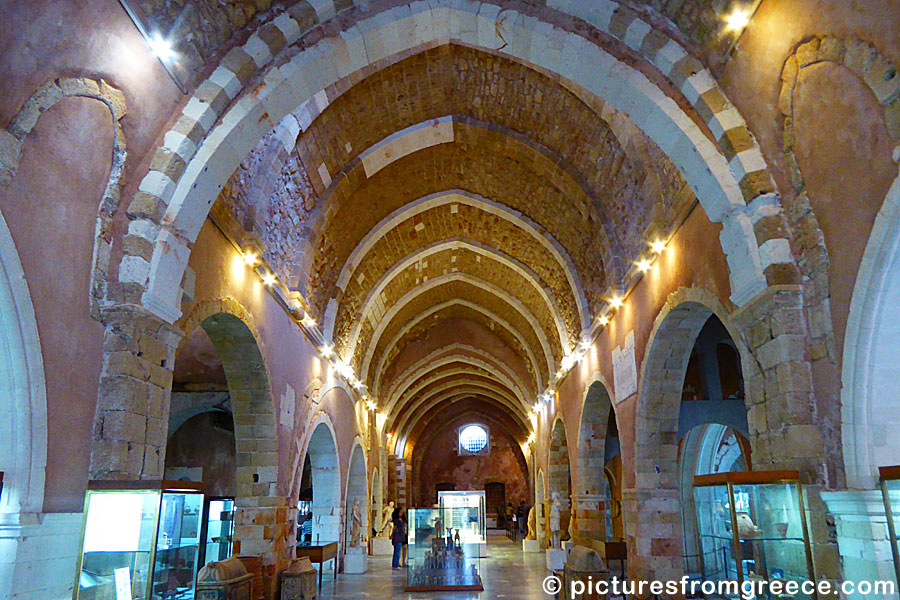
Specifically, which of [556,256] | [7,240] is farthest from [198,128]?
[556,256]

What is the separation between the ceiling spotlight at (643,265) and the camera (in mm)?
8133

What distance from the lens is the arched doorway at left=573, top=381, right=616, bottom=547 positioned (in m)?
11.9

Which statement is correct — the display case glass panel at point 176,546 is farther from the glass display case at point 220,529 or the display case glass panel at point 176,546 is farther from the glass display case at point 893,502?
the glass display case at point 220,529

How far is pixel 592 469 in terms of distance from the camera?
12.4 meters

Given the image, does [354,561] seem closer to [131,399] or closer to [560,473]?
[560,473]

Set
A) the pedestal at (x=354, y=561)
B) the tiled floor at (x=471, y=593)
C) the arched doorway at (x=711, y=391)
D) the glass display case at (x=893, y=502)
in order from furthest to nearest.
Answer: the pedestal at (x=354, y=561)
the arched doorway at (x=711, y=391)
the tiled floor at (x=471, y=593)
the glass display case at (x=893, y=502)

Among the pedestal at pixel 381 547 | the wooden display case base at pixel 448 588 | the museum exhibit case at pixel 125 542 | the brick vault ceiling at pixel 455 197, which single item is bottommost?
the pedestal at pixel 381 547

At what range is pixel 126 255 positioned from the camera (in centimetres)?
502

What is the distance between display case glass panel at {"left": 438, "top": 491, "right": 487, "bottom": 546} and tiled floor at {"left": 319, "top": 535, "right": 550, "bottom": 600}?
890 millimetres

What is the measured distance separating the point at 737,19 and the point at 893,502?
3777 mm

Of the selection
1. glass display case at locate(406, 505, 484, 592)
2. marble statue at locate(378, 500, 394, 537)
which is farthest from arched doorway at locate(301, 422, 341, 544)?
marble statue at locate(378, 500, 394, 537)

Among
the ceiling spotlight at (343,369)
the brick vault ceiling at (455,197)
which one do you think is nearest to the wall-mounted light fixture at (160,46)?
the brick vault ceiling at (455,197)

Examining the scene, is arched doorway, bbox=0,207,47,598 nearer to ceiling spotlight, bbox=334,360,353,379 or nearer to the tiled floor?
the tiled floor

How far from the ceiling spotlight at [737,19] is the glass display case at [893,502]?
353cm
